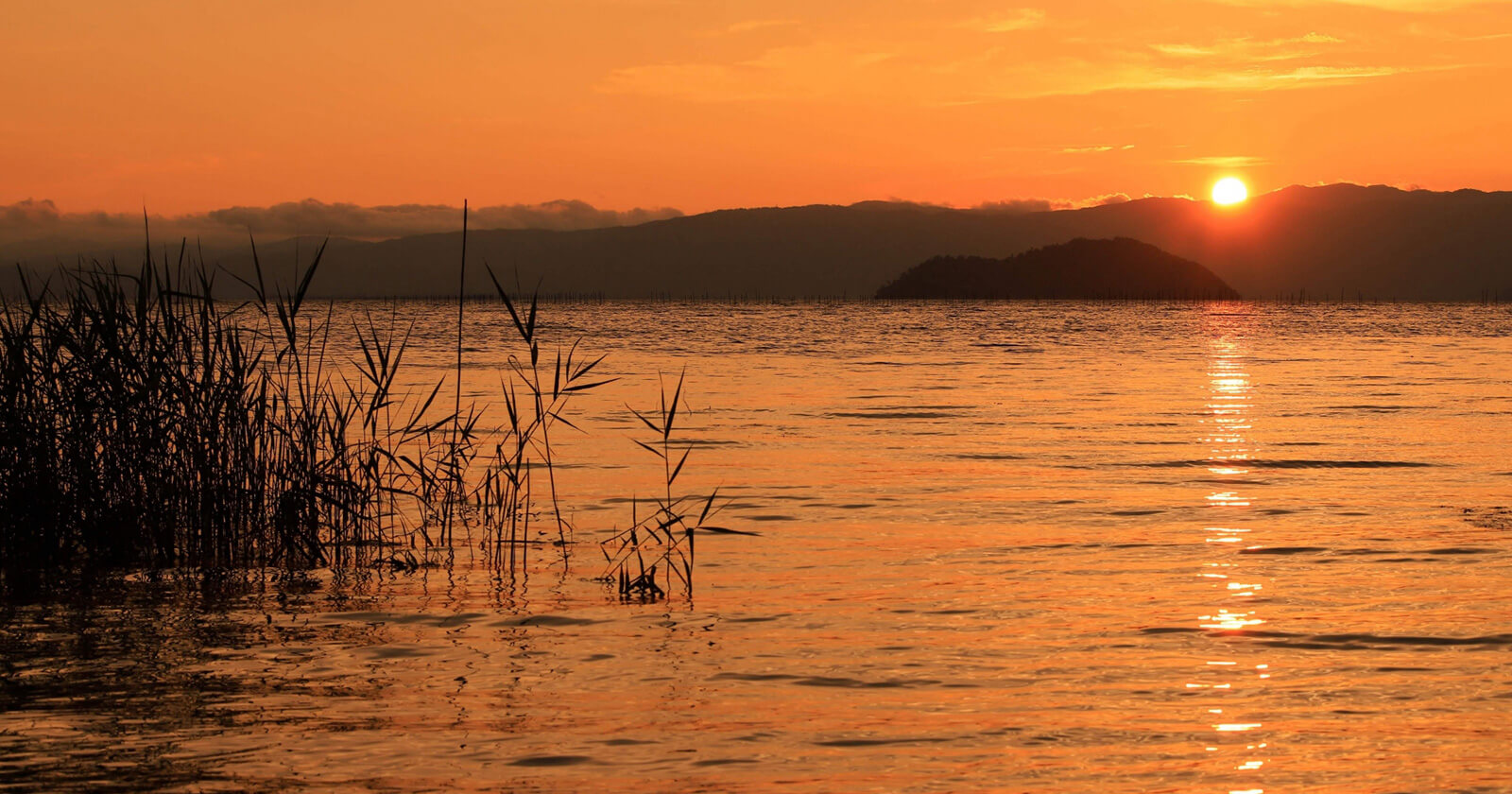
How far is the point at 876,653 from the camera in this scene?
26.2 ft

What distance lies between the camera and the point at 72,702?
6832 mm

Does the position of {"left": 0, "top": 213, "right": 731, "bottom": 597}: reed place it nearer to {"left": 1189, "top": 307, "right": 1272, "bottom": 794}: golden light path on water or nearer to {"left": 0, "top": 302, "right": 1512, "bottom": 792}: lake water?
{"left": 0, "top": 302, "right": 1512, "bottom": 792}: lake water

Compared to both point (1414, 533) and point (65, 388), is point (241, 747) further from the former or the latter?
point (1414, 533)

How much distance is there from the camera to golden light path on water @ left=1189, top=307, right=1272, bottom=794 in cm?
611

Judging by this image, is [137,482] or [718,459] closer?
[137,482]

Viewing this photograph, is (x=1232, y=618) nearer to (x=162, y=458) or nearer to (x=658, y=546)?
(x=658, y=546)

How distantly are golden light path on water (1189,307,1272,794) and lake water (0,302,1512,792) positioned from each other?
3 cm

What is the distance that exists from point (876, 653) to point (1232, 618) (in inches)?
101

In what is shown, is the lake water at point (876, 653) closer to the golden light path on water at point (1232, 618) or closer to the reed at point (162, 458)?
the golden light path on water at point (1232, 618)

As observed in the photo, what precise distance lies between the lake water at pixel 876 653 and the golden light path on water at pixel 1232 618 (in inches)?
1.3

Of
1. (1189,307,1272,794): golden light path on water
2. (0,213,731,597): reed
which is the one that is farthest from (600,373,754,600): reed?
(1189,307,1272,794): golden light path on water

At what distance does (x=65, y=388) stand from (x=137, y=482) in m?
0.91

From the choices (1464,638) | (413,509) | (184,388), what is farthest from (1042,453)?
(184,388)

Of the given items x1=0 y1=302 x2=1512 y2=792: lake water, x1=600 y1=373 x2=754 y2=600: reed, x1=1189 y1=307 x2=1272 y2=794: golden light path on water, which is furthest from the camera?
x1=600 y1=373 x2=754 y2=600: reed
